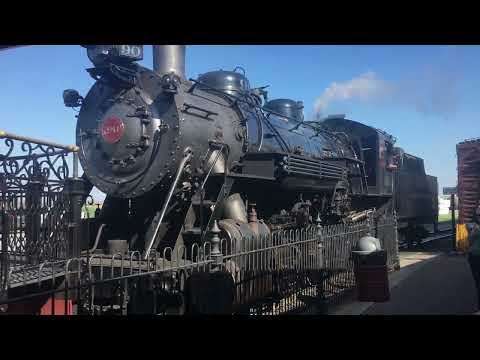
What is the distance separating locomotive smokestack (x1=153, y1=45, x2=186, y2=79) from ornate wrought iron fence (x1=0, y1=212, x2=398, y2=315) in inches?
134

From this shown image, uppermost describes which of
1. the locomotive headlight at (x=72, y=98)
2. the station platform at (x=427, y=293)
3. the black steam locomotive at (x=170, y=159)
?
the locomotive headlight at (x=72, y=98)

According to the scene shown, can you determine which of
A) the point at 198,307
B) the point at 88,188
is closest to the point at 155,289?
the point at 198,307

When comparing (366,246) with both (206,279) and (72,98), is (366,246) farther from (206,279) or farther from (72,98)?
(72,98)

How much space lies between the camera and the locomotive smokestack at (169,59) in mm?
7660

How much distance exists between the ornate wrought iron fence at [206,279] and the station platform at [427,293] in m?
0.64

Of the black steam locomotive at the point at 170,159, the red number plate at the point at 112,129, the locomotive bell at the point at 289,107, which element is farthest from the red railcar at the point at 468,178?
the red number plate at the point at 112,129

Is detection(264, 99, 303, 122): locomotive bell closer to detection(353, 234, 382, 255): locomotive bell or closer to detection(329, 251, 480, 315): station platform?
detection(329, 251, 480, 315): station platform

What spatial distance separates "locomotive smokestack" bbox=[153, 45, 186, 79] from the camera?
7.66 metres

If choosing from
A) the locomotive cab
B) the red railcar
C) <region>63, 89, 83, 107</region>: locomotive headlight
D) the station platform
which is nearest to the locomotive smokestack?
<region>63, 89, 83, 107</region>: locomotive headlight

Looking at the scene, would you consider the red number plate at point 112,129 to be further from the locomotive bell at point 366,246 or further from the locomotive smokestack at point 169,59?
the locomotive bell at point 366,246
